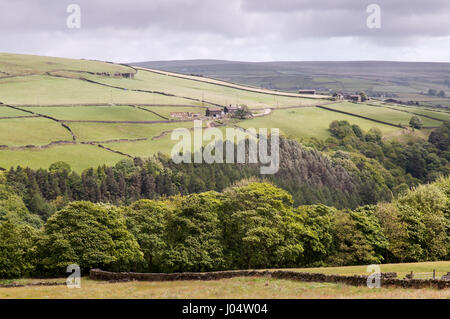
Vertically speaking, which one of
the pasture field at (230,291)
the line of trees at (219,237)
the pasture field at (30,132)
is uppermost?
the pasture field at (30,132)

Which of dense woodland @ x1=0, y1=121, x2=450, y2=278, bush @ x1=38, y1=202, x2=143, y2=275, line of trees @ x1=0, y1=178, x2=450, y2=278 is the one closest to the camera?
bush @ x1=38, y1=202, x2=143, y2=275

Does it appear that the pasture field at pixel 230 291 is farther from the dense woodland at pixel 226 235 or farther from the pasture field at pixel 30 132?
the pasture field at pixel 30 132

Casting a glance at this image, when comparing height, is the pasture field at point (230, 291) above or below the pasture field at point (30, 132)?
below

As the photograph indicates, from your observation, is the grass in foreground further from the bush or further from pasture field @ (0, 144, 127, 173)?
pasture field @ (0, 144, 127, 173)

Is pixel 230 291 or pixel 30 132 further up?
pixel 30 132

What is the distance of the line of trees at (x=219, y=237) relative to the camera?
235 ft

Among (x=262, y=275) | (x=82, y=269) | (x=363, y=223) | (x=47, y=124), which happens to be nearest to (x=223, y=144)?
(x=47, y=124)

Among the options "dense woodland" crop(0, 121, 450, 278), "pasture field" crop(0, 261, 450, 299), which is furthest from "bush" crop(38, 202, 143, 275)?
"pasture field" crop(0, 261, 450, 299)

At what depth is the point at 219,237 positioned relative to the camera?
80.9 m

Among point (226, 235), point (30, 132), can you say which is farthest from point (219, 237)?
point (30, 132)

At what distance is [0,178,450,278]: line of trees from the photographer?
71500mm

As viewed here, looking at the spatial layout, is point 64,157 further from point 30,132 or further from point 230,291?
point 230,291

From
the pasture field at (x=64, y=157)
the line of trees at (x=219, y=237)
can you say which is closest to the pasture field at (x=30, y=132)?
the pasture field at (x=64, y=157)

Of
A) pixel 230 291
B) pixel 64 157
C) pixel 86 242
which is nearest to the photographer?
pixel 230 291
